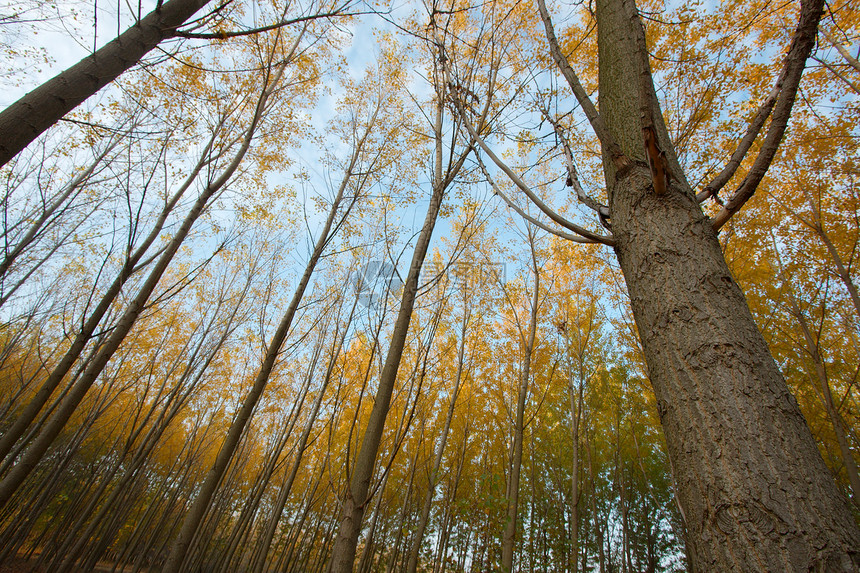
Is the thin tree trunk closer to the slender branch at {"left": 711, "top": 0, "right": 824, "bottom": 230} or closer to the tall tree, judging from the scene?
the tall tree

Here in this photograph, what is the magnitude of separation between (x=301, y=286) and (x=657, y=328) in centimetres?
402

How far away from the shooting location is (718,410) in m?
0.66

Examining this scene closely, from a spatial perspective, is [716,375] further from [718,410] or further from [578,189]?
[578,189]

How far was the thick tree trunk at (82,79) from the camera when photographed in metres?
1.51

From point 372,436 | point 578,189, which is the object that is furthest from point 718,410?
point 372,436

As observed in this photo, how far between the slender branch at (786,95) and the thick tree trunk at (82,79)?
2.76 metres

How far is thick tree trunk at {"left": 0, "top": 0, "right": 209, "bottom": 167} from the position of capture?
1507 mm

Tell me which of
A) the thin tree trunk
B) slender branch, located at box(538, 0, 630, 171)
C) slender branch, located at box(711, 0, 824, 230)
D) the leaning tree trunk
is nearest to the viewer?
the leaning tree trunk

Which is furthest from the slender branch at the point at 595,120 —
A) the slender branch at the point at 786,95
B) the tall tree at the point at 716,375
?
the slender branch at the point at 786,95

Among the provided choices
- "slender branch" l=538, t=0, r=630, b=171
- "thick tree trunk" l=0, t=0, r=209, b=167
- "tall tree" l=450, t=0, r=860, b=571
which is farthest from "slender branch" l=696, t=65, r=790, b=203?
"thick tree trunk" l=0, t=0, r=209, b=167

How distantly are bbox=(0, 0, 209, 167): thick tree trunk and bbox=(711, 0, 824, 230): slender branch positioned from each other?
276cm

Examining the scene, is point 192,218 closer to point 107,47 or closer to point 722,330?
point 107,47

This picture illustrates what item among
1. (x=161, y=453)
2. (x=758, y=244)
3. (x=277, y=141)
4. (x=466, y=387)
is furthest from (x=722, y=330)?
(x=161, y=453)

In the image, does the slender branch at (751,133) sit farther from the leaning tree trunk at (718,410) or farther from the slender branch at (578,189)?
the slender branch at (578,189)
